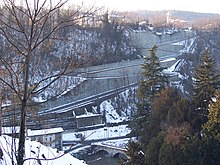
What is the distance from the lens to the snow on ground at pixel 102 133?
1756 cm

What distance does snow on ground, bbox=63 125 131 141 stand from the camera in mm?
17562

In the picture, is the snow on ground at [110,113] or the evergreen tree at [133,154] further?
the snow on ground at [110,113]

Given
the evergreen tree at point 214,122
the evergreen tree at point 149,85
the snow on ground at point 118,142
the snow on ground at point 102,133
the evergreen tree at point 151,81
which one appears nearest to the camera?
the evergreen tree at point 214,122

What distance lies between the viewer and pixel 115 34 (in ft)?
97.9

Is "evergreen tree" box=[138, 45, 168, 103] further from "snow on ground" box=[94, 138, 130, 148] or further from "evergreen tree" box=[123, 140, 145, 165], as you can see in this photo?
"snow on ground" box=[94, 138, 130, 148]

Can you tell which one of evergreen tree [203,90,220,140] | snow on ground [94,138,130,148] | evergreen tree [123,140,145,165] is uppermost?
evergreen tree [203,90,220,140]

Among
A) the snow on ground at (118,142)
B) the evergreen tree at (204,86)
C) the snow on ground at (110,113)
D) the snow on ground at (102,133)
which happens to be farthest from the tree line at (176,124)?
the snow on ground at (110,113)

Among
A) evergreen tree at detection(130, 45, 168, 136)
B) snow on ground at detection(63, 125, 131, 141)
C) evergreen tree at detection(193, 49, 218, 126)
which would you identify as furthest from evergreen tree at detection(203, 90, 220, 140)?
snow on ground at detection(63, 125, 131, 141)

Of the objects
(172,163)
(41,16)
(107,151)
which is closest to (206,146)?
(172,163)

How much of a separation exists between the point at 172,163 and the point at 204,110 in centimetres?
249

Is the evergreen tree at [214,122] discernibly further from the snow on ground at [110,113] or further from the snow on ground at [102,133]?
the snow on ground at [110,113]

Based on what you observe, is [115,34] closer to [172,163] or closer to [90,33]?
[90,33]

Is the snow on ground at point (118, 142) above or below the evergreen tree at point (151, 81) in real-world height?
below

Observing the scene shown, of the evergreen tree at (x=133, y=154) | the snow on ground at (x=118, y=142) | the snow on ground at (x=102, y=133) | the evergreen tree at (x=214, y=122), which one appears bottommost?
the snow on ground at (x=118, y=142)
